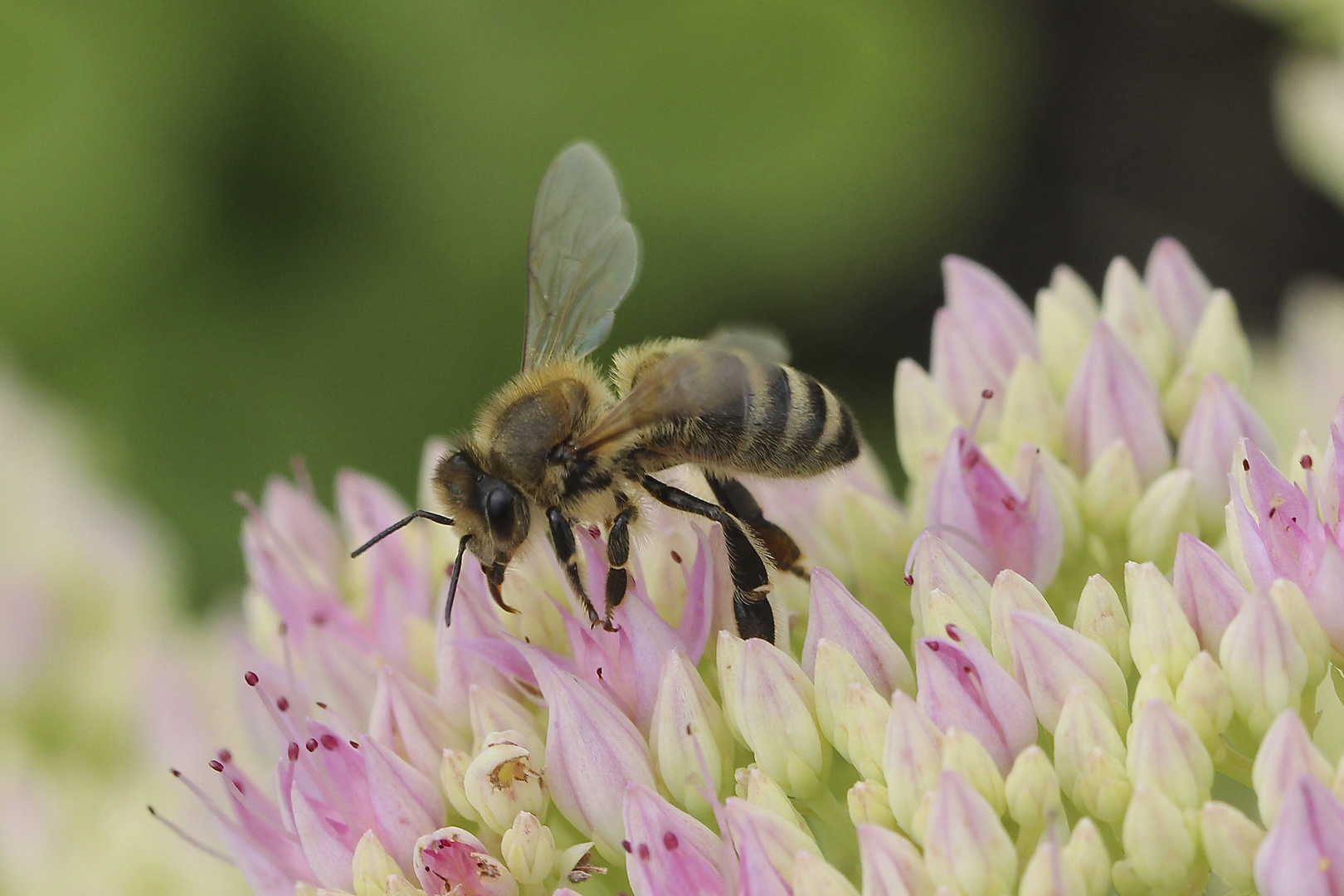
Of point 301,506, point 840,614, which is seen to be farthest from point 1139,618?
point 301,506

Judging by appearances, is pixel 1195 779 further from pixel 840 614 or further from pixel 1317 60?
pixel 1317 60

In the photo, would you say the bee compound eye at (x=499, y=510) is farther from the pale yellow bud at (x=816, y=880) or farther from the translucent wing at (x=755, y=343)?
the pale yellow bud at (x=816, y=880)

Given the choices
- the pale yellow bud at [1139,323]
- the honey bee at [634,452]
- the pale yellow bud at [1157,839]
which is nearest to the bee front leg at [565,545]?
the honey bee at [634,452]

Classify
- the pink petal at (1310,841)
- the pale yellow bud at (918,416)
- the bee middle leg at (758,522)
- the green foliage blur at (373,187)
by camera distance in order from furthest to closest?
the green foliage blur at (373,187) → the pale yellow bud at (918,416) → the bee middle leg at (758,522) → the pink petal at (1310,841)

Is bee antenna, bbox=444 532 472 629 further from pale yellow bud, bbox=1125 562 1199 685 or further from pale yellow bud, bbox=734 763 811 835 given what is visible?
pale yellow bud, bbox=1125 562 1199 685

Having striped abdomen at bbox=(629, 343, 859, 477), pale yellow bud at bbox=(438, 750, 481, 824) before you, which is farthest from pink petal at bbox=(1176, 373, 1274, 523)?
pale yellow bud at bbox=(438, 750, 481, 824)

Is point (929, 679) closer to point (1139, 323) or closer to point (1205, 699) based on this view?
point (1205, 699)

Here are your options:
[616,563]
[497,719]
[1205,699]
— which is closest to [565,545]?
[616,563]
